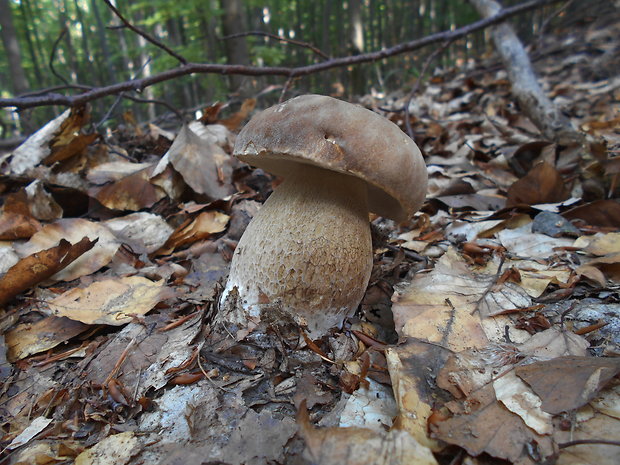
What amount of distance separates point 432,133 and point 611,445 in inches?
122

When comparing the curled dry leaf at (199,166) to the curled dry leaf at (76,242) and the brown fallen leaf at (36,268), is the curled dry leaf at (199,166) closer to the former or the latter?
the curled dry leaf at (76,242)

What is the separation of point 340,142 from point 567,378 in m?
0.88

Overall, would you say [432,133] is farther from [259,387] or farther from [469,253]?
[259,387]

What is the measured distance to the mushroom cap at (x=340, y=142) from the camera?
3.75 ft

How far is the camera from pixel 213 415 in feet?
3.59

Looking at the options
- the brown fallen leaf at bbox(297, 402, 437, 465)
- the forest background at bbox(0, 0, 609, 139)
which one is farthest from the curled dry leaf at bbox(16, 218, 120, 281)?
the brown fallen leaf at bbox(297, 402, 437, 465)

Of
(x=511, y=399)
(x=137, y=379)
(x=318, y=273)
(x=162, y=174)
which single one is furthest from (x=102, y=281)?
(x=511, y=399)

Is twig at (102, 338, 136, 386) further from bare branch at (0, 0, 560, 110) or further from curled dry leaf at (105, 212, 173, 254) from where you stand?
bare branch at (0, 0, 560, 110)

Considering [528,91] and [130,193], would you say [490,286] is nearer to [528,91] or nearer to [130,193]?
[130,193]

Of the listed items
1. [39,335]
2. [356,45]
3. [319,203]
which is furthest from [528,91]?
[356,45]

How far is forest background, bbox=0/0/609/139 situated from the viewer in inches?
233

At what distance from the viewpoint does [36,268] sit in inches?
62.7

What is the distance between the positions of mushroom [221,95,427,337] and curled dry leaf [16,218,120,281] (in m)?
0.79

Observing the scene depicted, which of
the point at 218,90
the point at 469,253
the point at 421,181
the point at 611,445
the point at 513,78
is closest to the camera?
the point at 611,445
